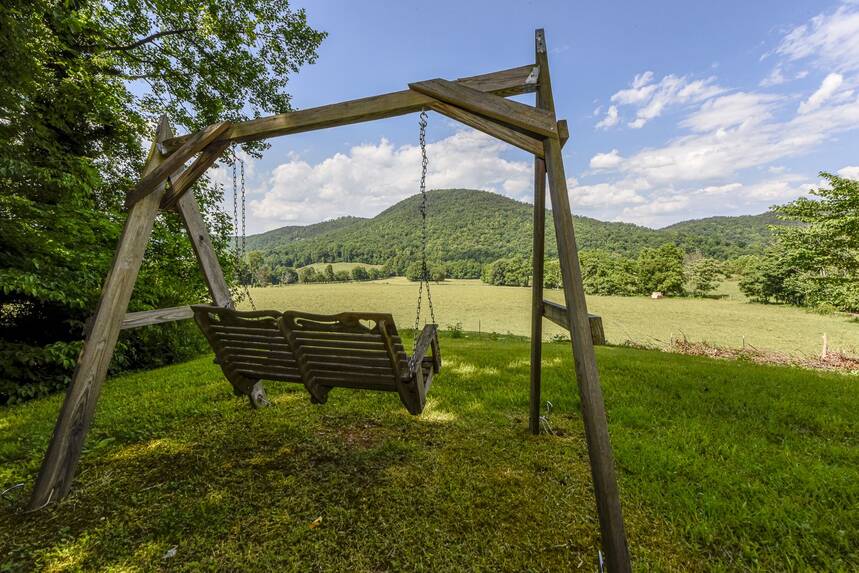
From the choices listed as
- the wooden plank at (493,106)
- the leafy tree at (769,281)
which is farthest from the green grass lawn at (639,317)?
the wooden plank at (493,106)

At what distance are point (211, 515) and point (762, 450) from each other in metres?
3.89

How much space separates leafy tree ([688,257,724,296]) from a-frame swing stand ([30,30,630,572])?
4400cm

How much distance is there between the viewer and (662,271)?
Answer: 120 feet

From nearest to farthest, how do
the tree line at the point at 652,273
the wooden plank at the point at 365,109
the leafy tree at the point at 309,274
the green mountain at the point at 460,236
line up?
1. the wooden plank at the point at 365,109
2. the green mountain at the point at 460,236
3. the leafy tree at the point at 309,274
4. the tree line at the point at 652,273

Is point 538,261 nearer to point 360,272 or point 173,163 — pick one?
point 173,163

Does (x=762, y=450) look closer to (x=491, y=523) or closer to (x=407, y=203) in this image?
(x=491, y=523)

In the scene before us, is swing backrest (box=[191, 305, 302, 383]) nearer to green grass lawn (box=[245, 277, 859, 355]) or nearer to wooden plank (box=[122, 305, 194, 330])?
wooden plank (box=[122, 305, 194, 330])

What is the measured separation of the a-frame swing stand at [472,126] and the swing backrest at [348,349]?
3.43 feet

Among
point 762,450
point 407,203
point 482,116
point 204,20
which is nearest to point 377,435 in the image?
point 482,116

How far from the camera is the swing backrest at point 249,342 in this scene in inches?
89.8

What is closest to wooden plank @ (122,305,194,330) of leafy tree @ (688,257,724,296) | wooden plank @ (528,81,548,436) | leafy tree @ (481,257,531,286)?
wooden plank @ (528,81,548,436)

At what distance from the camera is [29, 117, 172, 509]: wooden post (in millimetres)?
2051

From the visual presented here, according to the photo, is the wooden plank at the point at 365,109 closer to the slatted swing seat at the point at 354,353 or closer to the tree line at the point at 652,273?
the slatted swing seat at the point at 354,353

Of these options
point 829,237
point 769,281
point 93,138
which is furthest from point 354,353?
point 769,281
